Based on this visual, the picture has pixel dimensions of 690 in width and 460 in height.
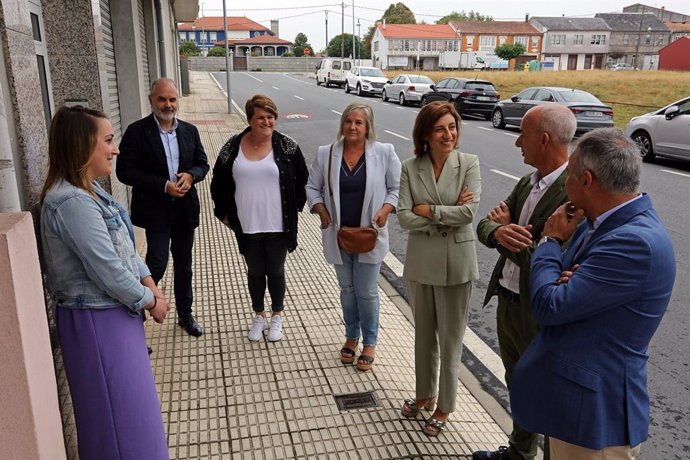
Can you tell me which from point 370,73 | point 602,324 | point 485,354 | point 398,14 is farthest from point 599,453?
point 398,14

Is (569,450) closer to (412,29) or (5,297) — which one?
(5,297)

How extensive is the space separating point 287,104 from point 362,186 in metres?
21.2

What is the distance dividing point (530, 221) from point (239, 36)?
105m

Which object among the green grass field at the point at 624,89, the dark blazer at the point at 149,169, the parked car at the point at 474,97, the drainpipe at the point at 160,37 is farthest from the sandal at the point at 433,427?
the parked car at the point at 474,97

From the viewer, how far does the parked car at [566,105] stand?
1447cm

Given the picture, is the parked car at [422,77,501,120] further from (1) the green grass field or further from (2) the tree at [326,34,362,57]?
(2) the tree at [326,34,362,57]

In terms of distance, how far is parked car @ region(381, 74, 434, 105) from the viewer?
2416 cm

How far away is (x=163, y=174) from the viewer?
12.4ft

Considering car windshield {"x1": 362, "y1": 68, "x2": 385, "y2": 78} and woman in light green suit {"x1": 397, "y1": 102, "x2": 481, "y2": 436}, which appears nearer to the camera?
woman in light green suit {"x1": 397, "y1": 102, "x2": 481, "y2": 436}

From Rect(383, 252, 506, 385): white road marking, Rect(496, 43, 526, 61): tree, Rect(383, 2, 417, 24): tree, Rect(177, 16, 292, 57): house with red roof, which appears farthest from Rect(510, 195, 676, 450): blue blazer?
Rect(383, 2, 417, 24): tree

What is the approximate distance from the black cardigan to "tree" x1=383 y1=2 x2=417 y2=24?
101 m

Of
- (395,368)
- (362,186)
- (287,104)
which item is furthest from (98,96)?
(287,104)

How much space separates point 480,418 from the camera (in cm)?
330

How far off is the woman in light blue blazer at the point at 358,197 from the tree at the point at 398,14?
10115 cm
